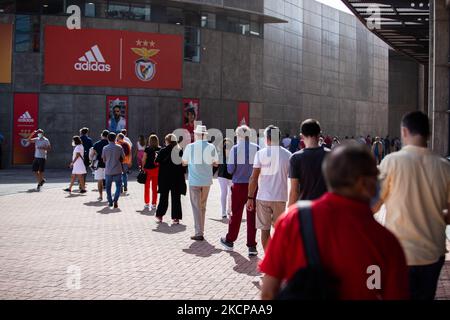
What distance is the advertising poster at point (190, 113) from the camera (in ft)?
106

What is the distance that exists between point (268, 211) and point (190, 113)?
80.0 ft

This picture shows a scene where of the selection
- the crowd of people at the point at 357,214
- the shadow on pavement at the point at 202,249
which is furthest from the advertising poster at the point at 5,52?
the crowd of people at the point at 357,214

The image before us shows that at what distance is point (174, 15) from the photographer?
3228 cm

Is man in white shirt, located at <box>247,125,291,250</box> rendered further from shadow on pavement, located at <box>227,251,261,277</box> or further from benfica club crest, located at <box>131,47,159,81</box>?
benfica club crest, located at <box>131,47,159,81</box>

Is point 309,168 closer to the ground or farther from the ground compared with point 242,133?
closer to the ground

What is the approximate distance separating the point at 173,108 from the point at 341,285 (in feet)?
97.1

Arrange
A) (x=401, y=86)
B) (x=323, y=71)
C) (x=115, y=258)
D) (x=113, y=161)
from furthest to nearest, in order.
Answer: (x=401, y=86), (x=323, y=71), (x=113, y=161), (x=115, y=258)

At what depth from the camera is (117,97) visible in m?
30.9

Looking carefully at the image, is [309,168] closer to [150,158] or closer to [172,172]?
[172,172]

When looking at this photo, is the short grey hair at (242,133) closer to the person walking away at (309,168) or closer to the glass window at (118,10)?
the person walking away at (309,168)

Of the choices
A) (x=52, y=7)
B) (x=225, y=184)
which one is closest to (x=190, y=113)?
(x=52, y=7)

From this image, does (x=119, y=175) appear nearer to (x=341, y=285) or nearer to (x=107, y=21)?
(x=341, y=285)

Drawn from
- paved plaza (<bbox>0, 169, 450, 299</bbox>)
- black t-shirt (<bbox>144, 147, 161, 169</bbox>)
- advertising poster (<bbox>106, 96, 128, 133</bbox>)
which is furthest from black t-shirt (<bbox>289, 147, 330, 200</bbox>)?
advertising poster (<bbox>106, 96, 128, 133</bbox>)

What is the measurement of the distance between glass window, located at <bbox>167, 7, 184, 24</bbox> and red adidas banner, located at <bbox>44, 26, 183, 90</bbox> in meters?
0.82
